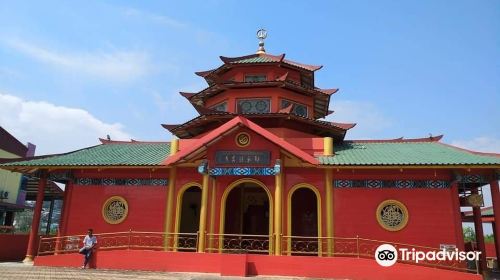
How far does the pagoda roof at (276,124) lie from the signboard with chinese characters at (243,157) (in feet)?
6.91

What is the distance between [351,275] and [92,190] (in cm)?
1022

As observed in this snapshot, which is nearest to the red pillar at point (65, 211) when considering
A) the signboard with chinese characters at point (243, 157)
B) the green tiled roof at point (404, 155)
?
the signboard with chinese characters at point (243, 157)

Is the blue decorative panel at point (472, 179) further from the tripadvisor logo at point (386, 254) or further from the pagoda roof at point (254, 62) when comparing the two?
the pagoda roof at point (254, 62)

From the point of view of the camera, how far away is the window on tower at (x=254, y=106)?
1627 cm

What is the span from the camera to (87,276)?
1064 centimetres

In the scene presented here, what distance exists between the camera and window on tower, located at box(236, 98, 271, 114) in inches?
640

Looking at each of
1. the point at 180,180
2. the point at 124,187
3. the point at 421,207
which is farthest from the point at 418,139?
the point at 124,187

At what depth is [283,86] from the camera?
1616cm

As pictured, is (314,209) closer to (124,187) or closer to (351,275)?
(351,275)

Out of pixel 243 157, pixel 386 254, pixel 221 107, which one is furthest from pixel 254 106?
pixel 386 254

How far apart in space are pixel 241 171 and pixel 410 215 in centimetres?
586

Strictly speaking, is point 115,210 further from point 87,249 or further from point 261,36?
point 261,36

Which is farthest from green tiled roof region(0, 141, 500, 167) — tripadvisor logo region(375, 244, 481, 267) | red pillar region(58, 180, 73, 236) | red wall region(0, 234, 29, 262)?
red wall region(0, 234, 29, 262)

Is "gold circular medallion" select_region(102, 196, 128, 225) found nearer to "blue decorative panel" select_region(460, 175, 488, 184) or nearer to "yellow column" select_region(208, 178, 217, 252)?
"yellow column" select_region(208, 178, 217, 252)
